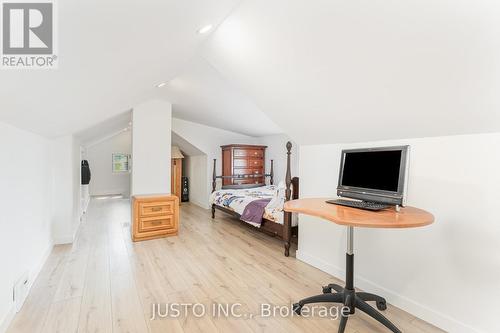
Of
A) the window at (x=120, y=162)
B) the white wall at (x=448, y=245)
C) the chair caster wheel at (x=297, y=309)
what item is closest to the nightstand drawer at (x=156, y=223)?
the chair caster wheel at (x=297, y=309)

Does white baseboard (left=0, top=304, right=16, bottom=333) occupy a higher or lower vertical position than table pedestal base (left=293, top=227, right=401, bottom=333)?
lower

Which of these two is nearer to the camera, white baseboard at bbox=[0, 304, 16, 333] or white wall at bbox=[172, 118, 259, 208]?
white baseboard at bbox=[0, 304, 16, 333]

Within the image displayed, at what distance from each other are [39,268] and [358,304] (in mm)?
3149

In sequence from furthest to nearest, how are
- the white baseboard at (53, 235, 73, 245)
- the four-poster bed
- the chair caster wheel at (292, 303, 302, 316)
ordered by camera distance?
1. the white baseboard at (53, 235, 73, 245)
2. the four-poster bed
3. the chair caster wheel at (292, 303, 302, 316)

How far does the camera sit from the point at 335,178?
8.68 feet

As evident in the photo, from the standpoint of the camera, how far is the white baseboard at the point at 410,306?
173 centimetres

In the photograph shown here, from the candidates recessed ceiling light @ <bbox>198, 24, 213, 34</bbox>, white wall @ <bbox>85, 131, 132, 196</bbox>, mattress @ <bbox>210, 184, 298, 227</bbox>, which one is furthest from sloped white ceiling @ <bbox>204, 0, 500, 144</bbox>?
white wall @ <bbox>85, 131, 132, 196</bbox>

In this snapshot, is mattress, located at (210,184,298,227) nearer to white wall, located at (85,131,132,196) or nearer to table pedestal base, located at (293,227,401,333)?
table pedestal base, located at (293,227,401,333)

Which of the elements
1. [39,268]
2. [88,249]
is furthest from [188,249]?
[39,268]

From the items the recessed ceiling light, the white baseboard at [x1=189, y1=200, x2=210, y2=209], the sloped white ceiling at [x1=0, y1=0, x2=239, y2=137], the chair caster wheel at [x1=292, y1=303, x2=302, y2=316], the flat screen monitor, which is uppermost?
the recessed ceiling light

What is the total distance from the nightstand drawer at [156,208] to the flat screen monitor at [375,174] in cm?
281

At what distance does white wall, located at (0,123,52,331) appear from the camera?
1732mm

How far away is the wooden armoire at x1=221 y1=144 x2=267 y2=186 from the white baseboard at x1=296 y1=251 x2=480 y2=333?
3802 mm

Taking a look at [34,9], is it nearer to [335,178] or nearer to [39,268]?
[335,178]
